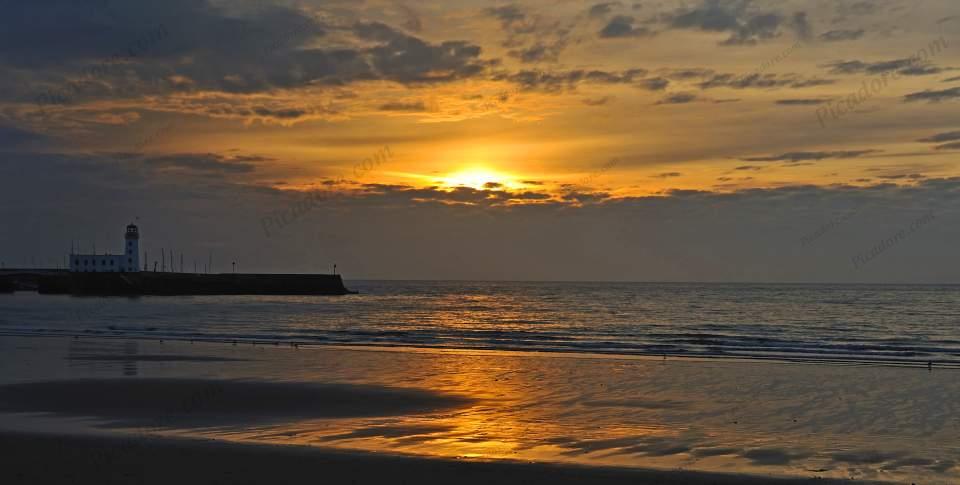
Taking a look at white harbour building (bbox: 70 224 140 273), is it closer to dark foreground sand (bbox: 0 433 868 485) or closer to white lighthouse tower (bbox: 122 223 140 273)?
white lighthouse tower (bbox: 122 223 140 273)

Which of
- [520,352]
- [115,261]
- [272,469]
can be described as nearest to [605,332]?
[520,352]

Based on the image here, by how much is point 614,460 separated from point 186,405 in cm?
1232

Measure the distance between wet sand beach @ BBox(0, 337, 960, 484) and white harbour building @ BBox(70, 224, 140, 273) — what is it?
443 ft

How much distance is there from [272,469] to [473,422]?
6369mm

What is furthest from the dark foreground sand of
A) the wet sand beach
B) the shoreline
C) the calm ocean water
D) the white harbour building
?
the white harbour building

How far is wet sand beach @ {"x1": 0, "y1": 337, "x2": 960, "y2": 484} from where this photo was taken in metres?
14.6

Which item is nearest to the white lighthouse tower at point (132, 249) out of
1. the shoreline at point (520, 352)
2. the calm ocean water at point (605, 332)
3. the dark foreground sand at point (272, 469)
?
the calm ocean water at point (605, 332)

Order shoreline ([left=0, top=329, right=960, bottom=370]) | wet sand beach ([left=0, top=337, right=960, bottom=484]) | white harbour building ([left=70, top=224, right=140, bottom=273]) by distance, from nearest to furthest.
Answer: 1. wet sand beach ([left=0, top=337, right=960, bottom=484])
2. shoreline ([left=0, top=329, right=960, bottom=370])
3. white harbour building ([left=70, top=224, right=140, bottom=273])

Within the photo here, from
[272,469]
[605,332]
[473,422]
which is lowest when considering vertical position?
[605,332]

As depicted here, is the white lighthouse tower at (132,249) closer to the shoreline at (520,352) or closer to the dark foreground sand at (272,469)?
the shoreline at (520,352)

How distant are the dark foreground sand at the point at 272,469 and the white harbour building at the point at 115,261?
506 feet

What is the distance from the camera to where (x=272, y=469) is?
14.4 metres

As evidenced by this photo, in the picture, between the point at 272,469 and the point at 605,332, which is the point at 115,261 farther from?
the point at 272,469

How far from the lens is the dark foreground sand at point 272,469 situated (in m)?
13.7
